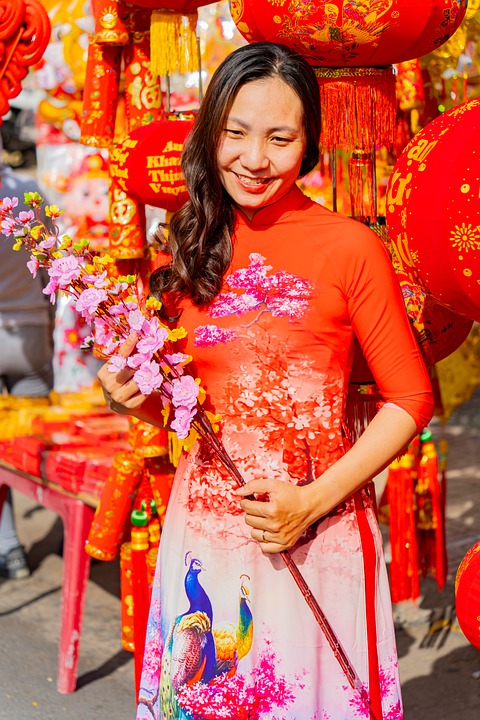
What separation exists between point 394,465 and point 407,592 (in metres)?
0.32

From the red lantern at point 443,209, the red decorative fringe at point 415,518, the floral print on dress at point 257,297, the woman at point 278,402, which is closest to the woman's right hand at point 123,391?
the woman at point 278,402

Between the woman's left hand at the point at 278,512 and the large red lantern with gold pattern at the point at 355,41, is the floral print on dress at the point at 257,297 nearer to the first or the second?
the woman's left hand at the point at 278,512

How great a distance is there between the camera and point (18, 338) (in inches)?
140

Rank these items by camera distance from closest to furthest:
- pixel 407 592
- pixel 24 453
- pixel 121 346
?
1. pixel 121 346
2. pixel 407 592
3. pixel 24 453

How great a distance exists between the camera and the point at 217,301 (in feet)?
4.54

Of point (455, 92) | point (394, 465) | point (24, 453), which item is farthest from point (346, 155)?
point (24, 453)

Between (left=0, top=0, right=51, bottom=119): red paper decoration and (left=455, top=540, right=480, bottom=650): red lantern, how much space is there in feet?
4.85

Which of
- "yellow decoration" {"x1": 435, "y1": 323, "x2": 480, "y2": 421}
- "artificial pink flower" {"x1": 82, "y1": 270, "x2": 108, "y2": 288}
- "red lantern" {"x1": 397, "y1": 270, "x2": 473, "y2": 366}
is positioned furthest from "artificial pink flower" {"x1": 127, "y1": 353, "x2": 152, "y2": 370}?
"yellow decoration" {"x1": 435, "y1": 323, "x2": 480, "y2": 421}

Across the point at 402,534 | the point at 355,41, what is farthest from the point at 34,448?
the point at 355,41

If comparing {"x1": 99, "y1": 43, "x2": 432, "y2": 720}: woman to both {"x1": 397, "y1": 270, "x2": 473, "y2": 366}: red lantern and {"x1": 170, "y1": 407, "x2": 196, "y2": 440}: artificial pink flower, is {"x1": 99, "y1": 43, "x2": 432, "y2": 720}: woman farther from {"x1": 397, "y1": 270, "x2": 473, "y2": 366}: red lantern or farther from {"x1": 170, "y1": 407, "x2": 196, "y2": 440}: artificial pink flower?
{"x1": 397, "y1": 270, "x2": 473, "y2": 366}: red lantern

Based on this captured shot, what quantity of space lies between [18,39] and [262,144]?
1141mm

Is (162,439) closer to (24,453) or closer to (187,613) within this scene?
(24,453)

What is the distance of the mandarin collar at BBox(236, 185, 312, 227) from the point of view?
1395 millimetres

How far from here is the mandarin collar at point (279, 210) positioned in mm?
1395
